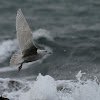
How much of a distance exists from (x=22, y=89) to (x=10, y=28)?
22.3ft

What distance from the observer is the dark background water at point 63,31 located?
966cm

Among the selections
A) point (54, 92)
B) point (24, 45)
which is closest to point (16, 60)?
point (24, 45)

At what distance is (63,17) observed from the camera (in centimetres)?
1495

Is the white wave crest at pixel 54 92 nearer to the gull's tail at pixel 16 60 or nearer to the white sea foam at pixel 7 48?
the gull's tail at pixel 16 60

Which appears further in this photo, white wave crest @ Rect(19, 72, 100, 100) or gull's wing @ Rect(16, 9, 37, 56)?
white wave crest @ Rect(19, 72, 100, 100)

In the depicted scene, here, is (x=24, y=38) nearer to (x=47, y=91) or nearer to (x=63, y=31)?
(x=47, y=91)

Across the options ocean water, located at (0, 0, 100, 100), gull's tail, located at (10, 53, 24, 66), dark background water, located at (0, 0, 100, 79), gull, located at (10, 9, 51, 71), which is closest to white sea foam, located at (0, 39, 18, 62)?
ocean water, located at (0, 0, 100, 100)

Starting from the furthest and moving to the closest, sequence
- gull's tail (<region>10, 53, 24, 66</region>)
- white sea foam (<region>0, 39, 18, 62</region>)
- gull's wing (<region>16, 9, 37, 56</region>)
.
Result: white sea foam (<region>0, 39, 18, 62</region>), gull's tail (<region>10, 53, 24, 66</region>), gull's wing (<region>16, 9, 37, 56</region>)

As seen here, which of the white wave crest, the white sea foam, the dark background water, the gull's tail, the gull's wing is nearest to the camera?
the gull's wing

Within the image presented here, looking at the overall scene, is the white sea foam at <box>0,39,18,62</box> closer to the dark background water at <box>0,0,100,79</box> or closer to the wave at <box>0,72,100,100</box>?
the dark background water at <box>0,0,100,79</box>

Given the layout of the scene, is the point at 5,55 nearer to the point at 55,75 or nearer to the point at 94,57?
the point at 55,75

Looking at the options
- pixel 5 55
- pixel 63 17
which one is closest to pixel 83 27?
pixel 63 17

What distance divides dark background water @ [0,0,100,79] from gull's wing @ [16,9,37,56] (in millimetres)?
2449

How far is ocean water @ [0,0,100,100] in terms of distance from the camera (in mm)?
6957
